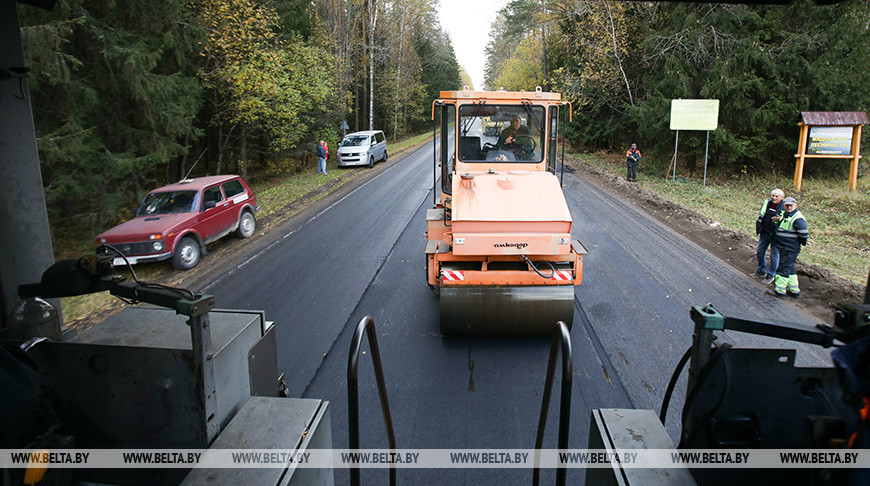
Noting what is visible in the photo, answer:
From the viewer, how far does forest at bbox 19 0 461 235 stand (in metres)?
12.4

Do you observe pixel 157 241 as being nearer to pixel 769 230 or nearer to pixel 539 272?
pixel 539 272

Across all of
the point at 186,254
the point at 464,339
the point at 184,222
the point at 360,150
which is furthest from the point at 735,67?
the point at 186,254

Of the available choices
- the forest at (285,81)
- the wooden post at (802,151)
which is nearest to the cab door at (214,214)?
the forest at (285,81)

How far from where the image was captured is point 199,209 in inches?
→ 448

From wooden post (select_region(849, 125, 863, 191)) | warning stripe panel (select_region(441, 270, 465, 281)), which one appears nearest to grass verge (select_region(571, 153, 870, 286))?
wooden post (select_region(849, 125, 863, 191))

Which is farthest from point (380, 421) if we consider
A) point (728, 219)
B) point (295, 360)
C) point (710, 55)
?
point (710, 55)

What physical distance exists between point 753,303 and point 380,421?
6592mm

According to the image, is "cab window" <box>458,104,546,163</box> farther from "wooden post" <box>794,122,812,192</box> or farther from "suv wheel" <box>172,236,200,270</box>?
"wooden post" <box>794,122,812,192</box>

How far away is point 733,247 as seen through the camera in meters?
11.5

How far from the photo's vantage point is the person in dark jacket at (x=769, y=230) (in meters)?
8.97

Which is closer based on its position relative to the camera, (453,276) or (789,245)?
(453,276)

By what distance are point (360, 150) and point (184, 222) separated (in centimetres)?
1680

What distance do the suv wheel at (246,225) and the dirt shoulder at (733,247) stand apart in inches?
441

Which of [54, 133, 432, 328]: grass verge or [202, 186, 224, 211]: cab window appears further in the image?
[202, 186, 224, 211]: cab window
